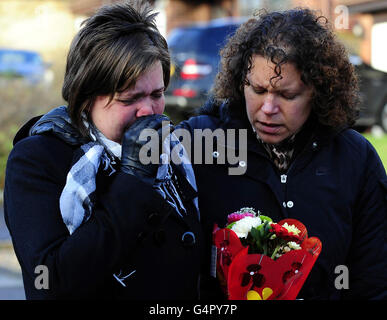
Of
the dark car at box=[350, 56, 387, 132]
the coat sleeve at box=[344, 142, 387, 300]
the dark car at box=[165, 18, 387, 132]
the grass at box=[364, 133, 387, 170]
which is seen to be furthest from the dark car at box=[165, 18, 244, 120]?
the coat sleeve at box=[344, 142, 387, 300]

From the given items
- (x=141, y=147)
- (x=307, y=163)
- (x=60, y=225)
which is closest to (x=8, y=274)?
(x=307, y=163)

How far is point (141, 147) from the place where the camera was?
6.64 feet

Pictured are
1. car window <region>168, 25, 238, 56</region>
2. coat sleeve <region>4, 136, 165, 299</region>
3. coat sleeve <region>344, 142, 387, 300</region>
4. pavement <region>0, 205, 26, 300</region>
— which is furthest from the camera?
car window <region>168, 25, 238, 56</region>

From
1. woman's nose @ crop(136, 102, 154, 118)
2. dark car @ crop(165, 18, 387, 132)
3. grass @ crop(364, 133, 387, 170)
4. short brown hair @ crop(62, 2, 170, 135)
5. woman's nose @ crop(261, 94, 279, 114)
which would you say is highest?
short brown hair @ crop(62, 2, 170, 135)

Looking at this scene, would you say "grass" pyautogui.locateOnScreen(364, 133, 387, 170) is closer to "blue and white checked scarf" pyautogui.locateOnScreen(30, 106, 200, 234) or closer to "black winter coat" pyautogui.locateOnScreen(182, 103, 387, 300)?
"black winter coat" pyautogui.locateOnScreen(182, 103, 387, 300)

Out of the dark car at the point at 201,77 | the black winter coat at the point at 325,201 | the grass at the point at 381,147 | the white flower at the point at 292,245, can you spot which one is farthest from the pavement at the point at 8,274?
the dark car at the point at 201,77

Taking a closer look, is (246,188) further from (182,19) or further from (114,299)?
(182,19)

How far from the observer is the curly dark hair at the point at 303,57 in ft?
8.64

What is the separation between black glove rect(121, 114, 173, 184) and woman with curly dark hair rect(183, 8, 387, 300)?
0.56m

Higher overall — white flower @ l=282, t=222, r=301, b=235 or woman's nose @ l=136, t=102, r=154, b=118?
woman's nose @ l=136, t=102, r=154, b=118

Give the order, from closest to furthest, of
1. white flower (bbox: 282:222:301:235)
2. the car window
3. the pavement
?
white flower (bbox: 282:222:301:235) < the pavement < the car window

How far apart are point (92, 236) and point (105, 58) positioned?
61cm

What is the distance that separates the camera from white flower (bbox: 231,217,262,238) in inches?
88.7

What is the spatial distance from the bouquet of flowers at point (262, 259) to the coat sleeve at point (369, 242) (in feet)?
1.18
